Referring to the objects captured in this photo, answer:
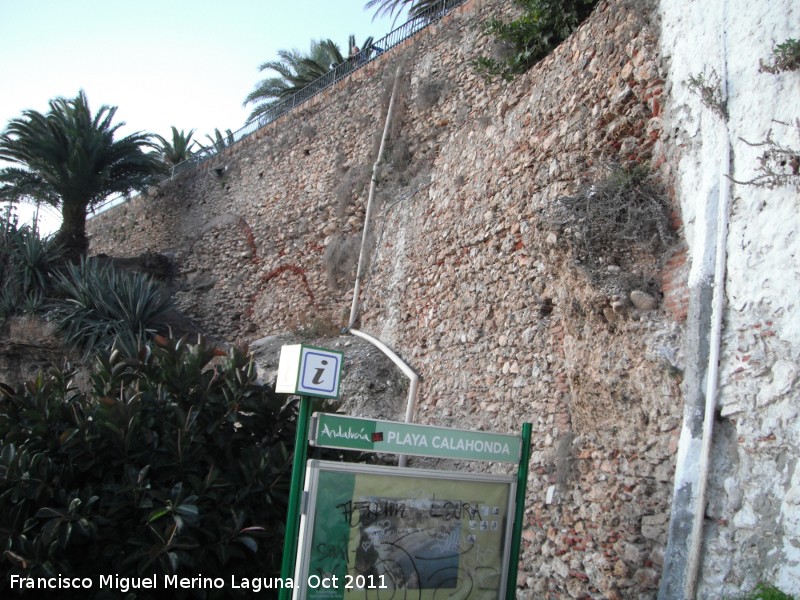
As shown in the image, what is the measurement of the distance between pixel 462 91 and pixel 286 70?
12.8 m

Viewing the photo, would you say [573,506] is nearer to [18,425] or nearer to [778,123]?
[778,123]

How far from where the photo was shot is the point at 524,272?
783 centimetres

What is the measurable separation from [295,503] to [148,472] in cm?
192

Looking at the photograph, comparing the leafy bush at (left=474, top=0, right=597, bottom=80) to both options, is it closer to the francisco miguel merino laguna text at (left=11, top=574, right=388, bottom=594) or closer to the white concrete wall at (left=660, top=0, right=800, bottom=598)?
the white concrete wall at (left=660, top=0, right=800, bottom=598)

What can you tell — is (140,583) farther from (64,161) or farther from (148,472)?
(64,161)

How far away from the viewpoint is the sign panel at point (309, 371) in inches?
169

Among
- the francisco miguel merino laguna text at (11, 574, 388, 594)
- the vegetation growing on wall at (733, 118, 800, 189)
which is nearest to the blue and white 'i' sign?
the francisco miguel merino laguna text at (11, 574, 388, 594)

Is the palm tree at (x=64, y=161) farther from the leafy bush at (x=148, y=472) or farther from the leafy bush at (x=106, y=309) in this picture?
the leafy bush at (x=148, y=472)

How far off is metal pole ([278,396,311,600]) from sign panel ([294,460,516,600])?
2.7 inches

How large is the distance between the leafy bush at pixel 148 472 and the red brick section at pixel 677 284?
316 cm

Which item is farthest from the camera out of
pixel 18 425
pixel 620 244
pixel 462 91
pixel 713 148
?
pixel 462 91

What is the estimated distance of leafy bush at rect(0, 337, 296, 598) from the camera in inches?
200

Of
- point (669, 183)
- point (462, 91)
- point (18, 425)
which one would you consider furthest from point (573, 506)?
point (462, 91)

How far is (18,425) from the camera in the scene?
19.3 feet
